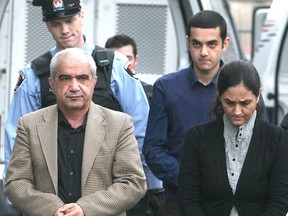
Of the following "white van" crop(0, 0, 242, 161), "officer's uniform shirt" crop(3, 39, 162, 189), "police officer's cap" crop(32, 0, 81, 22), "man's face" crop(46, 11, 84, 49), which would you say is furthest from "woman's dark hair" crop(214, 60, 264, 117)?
"white van" crop(0, 0, 242, 161)

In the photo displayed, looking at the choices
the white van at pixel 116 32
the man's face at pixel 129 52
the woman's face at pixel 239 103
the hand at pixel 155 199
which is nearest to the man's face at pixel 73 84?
the woman's face at pixel 239 103

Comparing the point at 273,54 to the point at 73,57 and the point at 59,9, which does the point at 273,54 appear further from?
the point at 73,57

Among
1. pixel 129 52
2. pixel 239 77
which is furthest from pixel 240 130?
pixel 129 52

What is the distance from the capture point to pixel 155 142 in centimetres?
695

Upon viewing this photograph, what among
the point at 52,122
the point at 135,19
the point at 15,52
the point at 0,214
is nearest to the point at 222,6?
the point at 135,19

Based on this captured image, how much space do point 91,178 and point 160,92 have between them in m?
0.98

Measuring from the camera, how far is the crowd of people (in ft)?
19.8

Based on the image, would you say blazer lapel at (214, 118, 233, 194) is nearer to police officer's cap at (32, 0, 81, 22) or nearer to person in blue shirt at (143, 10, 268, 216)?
person in blue shirt at (143, 10, 268, 216)

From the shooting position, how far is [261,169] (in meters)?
6.00

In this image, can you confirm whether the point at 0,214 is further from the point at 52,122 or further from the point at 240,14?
the point at 240,14

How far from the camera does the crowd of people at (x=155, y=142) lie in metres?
6.03

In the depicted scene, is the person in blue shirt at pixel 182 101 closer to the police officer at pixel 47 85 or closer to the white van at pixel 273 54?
the police officer at pixel 47 85

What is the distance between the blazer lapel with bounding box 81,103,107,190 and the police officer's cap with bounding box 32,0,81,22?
993mm

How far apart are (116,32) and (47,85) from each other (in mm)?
2823
